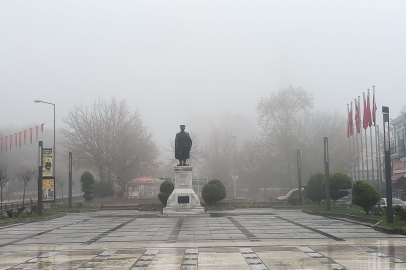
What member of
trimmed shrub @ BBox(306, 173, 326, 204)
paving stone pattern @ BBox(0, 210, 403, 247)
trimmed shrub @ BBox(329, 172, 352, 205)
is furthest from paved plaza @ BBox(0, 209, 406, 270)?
trimmed shrub @ BBox(306, 173, 326, 204)

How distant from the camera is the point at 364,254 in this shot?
10.9m

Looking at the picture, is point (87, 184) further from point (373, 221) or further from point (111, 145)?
point (373, 221)

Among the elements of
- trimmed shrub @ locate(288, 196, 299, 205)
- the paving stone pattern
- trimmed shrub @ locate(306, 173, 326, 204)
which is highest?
trimmed shrub @ locate(306, 173, 326, 204)

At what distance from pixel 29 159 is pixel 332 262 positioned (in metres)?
76.7

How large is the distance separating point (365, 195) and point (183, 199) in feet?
34.8

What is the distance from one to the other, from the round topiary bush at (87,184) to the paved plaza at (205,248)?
25.2 m

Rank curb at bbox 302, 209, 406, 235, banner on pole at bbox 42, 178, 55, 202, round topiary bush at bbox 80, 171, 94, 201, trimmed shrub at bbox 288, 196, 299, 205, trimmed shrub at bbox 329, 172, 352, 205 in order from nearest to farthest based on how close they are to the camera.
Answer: curb at bbox 302, 209, 406, 235 < banner on pole at bbox 42, 178, 55, 202 < trimmed shrub at bbox 329, 172, 352, 205 < trimmed shrub at bbox 288, 196, 299, 205 < round topiary bush at bbox 80, 171, 94, 201

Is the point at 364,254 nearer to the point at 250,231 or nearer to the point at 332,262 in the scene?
the point at 332,262

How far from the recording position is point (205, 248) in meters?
12.3

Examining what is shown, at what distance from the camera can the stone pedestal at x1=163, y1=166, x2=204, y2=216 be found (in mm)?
26297

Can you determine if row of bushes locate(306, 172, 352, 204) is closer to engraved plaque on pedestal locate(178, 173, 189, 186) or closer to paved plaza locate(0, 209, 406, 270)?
engraved plaque on pedestal locate(178, 173, 189, 186)

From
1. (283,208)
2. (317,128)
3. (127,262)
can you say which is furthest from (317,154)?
(127,262)

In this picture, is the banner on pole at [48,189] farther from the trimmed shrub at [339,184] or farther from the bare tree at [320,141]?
the bare tree at [320,141]

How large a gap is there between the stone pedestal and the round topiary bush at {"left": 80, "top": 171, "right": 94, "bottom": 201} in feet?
62.3
